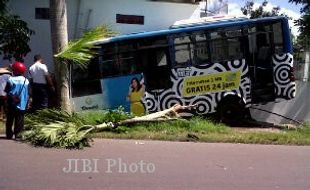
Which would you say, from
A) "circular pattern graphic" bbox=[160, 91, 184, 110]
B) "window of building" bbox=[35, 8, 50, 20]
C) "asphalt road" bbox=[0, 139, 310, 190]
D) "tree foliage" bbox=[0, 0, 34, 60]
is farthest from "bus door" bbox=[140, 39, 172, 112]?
"window of building" bbox=[35, 8, 50, 20]

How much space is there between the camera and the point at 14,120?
1001 cm

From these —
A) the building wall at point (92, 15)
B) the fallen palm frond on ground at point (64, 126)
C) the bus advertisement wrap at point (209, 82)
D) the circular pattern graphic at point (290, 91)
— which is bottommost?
the fallen palm frond on ground at point (64, 126)

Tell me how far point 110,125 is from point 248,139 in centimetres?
299

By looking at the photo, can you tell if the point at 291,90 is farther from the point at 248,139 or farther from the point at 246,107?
the point at 248,139

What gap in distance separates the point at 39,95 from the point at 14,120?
3035mm

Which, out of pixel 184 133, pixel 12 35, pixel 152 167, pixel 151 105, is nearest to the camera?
pixel 152 167

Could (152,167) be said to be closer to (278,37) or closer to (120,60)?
(120,60)

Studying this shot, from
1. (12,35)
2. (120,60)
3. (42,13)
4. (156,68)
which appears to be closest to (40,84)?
(120,60)

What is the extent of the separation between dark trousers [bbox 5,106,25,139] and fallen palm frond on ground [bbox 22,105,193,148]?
178 mm

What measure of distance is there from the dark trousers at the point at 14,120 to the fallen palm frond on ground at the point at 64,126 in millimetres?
178

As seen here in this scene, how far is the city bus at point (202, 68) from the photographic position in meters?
13.9

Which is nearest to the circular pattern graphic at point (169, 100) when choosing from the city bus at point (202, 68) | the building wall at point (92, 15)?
the city bus at point (202, 68)

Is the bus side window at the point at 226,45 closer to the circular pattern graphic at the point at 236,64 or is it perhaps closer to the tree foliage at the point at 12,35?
the circular pattern graphic at the point at 236,64

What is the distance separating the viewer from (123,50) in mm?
13844
